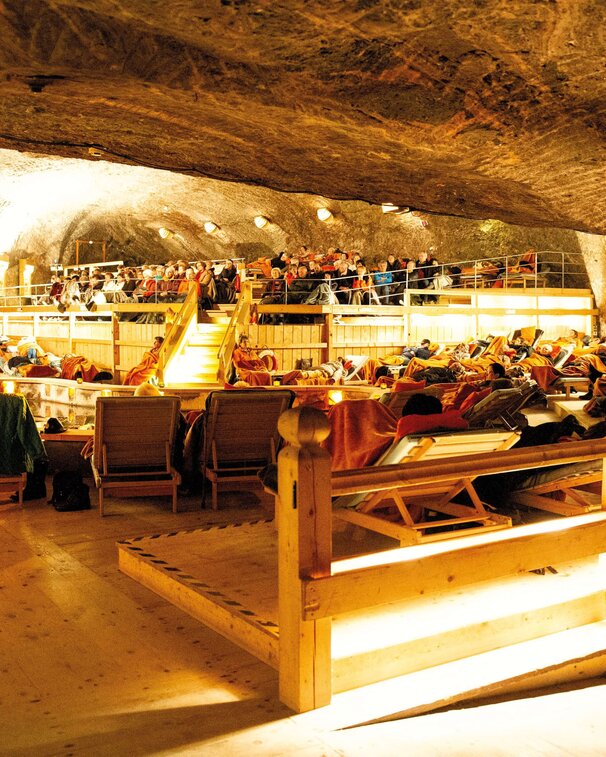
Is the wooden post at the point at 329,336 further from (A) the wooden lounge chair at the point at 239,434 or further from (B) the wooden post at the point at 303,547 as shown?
(B) the wooden post at the point at 303,547

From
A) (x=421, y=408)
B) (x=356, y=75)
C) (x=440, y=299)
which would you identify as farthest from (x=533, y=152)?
(x=440, y=299)

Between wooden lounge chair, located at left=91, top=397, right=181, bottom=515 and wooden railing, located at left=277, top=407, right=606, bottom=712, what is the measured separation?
9.77ft

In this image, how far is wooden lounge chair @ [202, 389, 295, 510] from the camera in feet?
19.3

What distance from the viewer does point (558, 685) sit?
10.8ft

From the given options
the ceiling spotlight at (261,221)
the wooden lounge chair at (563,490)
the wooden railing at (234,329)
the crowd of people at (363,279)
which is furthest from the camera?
the ceiling spotlight at (261,221)

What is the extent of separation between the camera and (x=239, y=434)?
236 inches

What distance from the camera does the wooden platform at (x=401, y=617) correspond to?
3115 mm

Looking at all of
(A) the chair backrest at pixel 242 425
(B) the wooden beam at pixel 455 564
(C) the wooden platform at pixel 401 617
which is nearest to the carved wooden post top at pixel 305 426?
(B) the wooden beam at pixel 455 564

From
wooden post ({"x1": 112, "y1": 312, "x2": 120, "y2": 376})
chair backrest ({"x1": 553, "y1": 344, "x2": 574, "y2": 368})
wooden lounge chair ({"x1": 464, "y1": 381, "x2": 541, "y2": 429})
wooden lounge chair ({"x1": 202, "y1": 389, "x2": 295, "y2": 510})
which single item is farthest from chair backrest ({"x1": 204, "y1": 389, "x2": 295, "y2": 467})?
wooden post ({"x1": 112, "y1": 312, "x2": 120, "y2": 376})

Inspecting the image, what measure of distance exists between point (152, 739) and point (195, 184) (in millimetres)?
20997

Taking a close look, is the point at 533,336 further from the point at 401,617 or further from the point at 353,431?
the point at 401,617

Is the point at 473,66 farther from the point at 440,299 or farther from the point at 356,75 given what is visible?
the point at 440,299

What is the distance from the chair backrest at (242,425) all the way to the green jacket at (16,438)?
1296 millimetres

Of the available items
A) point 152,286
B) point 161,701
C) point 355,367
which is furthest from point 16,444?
point 152,286
